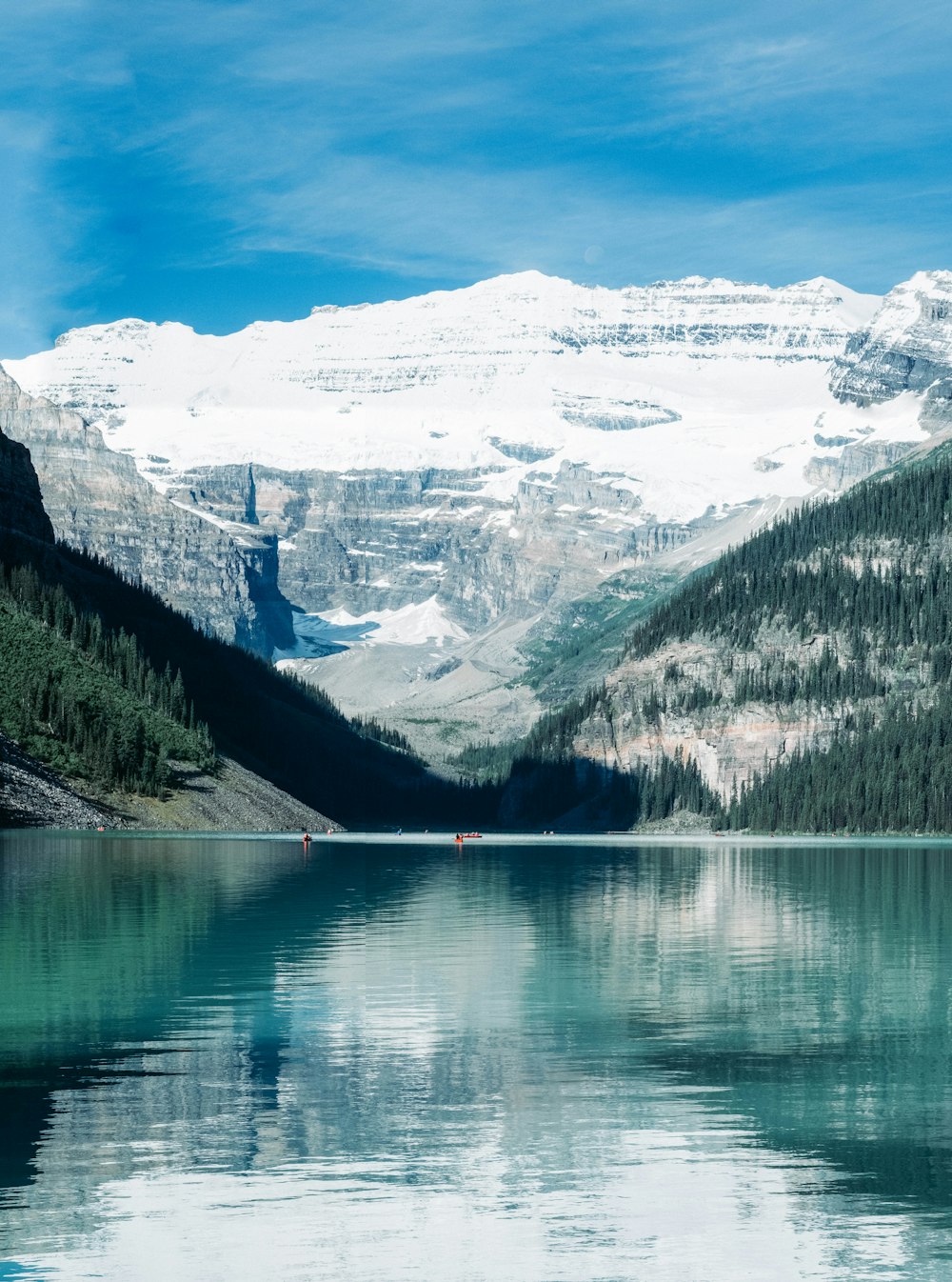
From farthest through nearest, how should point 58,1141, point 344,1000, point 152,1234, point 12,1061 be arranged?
point 344,1000 → point 12,1061 → point 58,1141 → point 152,1234

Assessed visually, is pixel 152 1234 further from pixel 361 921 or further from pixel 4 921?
pixel 361 921

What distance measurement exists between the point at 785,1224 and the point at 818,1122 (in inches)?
369

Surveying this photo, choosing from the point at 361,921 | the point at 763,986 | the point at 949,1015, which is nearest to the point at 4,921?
the point at 361,921

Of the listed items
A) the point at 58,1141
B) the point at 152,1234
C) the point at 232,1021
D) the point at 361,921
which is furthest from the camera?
the point at 361,921

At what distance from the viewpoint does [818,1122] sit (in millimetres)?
46000

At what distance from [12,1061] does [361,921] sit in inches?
2046

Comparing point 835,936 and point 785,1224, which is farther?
point 835,936

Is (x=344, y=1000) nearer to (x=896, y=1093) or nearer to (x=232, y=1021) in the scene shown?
(x=232, y=1021)

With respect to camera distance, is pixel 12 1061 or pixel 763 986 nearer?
pixel 12 1061

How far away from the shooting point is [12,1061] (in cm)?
5322

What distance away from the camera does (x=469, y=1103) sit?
48.0 metres

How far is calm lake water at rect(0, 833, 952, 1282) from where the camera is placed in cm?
3556

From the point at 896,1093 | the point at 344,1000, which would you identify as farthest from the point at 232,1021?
the point at 896,1093

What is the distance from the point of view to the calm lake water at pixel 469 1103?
35.6 metres
